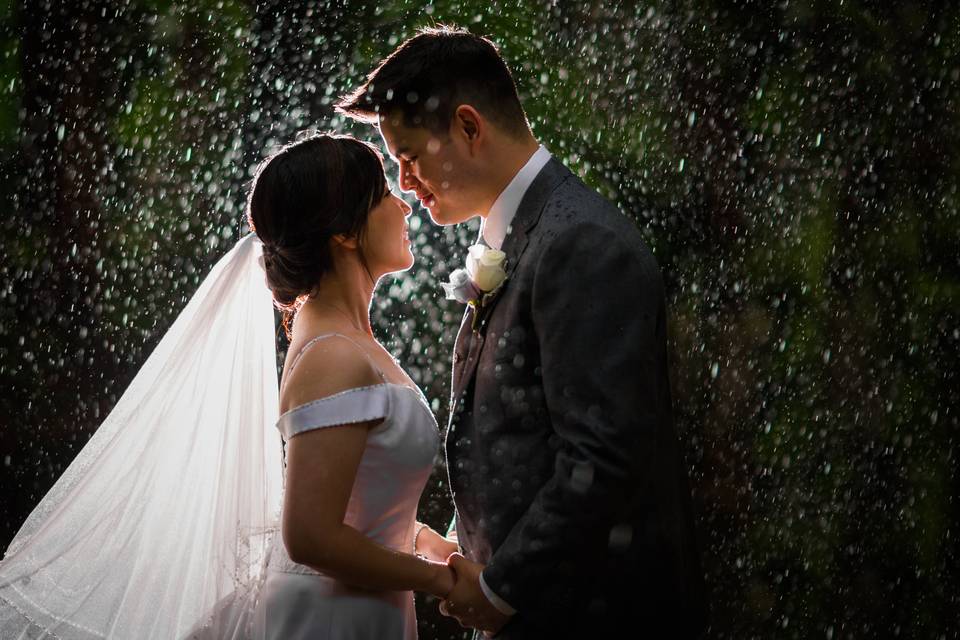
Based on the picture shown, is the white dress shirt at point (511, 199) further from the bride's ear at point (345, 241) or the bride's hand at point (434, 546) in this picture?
the bride's hand at point (434, 546)

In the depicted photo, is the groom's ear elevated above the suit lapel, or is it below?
above

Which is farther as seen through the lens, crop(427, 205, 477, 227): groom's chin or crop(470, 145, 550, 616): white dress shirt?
crop(427, 205, 477, 227): groom's chin

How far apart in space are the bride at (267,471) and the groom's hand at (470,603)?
45 mm

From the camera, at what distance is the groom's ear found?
2010mm

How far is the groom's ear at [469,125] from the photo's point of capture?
6.59 ft

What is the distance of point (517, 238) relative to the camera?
1950 millimetres

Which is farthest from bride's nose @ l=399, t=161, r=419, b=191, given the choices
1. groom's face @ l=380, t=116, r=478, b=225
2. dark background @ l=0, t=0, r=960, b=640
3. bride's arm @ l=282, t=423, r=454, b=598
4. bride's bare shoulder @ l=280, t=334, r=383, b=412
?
dark background @ l=0, t=0, r=960, b=640

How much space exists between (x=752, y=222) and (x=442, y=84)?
111 inches

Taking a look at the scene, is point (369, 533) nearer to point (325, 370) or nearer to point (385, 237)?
point (325, 370)

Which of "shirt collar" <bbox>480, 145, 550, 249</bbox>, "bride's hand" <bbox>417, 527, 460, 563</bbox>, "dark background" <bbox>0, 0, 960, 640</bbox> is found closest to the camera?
"shirt collar" <bbox>480, 145, 550, 249</bbox>

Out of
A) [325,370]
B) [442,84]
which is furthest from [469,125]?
[325,370]

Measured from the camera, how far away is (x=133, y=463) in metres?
2.18

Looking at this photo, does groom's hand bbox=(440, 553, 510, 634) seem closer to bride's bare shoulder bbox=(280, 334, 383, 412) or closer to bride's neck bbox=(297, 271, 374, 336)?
bride's bare shoulder bbox=(280, 334, 383, 412)

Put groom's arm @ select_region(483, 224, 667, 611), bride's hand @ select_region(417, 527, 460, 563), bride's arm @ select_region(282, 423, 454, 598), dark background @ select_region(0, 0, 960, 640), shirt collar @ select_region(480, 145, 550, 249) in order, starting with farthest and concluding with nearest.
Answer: dark background @ select_region(0, 0, 960, 640)
bride's hand @ select_region(417, 527, 460, 563)
shirt collar @ select_region(480, 145, 550, 249)
bride's arm @ select_region(282, 423, 454, 598)
groom's arm @ select_region(483, 224, 667, 611)
